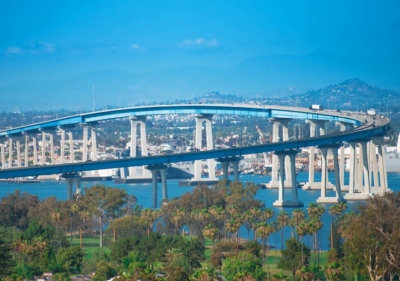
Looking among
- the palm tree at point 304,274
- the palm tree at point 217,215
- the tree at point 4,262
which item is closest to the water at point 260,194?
the palm tree at point 217,215

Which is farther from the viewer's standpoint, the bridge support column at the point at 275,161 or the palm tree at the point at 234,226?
the bridge support column at the point at 275,161

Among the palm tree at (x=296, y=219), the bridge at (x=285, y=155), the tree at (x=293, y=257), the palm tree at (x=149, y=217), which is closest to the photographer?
the tree at (x=293, y=257)

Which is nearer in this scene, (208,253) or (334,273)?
(334,273)

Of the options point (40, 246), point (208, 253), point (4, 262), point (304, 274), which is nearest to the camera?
point (4, 262)

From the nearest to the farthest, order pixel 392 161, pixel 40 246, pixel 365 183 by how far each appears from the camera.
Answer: pixel 40 246 → pixel 365 183 → pixel 392 161

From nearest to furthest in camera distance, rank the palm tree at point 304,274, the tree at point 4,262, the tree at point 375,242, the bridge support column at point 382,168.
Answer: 1. the tree at point 4,262
2. the tree at point 375,242
3. the palm tree at point 304,274
4. the bridge support column at point 382,168

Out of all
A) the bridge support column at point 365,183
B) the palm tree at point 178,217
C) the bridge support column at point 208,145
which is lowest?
the palm tree at point 178,217

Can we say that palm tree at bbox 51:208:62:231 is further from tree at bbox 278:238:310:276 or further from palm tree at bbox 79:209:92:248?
tree at bbox 278:238:310:276

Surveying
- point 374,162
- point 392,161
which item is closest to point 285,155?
point 374,162

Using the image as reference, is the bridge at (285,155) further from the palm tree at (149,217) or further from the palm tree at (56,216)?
the palm tree at (149,217)

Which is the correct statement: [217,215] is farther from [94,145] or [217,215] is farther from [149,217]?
[94,145]
